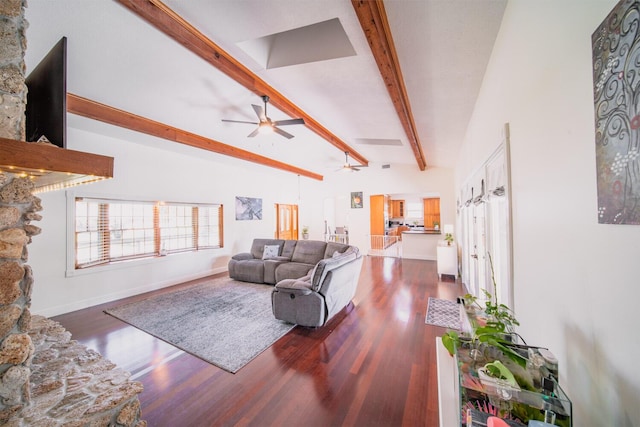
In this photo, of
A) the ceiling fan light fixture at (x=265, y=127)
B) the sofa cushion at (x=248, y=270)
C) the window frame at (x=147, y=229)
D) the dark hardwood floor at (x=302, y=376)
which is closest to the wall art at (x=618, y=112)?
the dark hardwood floor at (x=302, y=376)

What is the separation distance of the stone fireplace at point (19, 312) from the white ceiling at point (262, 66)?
1099 millimetres

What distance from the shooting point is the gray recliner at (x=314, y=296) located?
3027 millimetres

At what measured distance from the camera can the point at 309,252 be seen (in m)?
5.38

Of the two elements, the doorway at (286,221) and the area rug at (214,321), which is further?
the doorway at (286,221)

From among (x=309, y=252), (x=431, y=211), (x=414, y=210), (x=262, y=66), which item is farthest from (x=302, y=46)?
(x=414, y=210)

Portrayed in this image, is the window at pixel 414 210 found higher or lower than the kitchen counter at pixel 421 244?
higher

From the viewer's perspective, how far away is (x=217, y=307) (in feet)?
12.6

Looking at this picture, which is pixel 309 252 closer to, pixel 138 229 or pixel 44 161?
pixel 138 229

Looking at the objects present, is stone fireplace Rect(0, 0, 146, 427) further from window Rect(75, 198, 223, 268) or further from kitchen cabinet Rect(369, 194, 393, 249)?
kitchen cabinet Rect(369, 194, 393, 249)

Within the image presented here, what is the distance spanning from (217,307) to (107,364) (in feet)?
7.21

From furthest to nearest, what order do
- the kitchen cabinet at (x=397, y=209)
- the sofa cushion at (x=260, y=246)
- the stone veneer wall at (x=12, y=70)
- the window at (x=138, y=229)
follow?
the kitchen cabinet at (x=397, y=209)
the sofa cushion at (x=260, y=246)
the window at (x=138, y=229)
the stone veneer wall at (x=12, y=70)

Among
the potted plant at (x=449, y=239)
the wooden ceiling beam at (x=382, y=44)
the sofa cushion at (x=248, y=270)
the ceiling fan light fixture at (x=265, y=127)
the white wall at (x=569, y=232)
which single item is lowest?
the sofa cushion at (x=248, y=270)

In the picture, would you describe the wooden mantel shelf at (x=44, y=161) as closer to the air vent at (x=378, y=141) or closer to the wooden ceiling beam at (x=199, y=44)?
the wooden ceiling beam at (x=199, y=44)

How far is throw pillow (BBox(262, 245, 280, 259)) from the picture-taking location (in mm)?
5645
